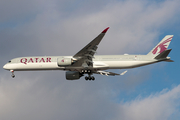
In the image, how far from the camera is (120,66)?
45031mm

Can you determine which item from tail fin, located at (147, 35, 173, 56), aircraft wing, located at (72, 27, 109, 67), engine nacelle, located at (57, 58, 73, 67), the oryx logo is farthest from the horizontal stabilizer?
engine nacelle, located at (57, 58, 73, 67)

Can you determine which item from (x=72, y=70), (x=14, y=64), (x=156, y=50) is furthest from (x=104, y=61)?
(x=14, y=64)

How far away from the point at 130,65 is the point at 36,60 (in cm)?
1375

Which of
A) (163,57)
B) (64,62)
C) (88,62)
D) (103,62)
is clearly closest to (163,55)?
(163,57)

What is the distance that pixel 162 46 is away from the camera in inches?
1855

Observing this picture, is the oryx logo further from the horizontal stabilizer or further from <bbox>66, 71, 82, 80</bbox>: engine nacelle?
<bbox>66, 71, 82, 80</bbox>: engine nacelle

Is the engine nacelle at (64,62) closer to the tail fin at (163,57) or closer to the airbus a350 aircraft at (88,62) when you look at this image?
the airbus a350 aircraft at (88,62)

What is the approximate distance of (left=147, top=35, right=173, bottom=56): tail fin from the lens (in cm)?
4671

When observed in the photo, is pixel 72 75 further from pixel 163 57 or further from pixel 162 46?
pixel 162 46

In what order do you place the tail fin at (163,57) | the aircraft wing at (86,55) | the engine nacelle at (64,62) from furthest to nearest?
the engine nacelle at (64,62) → the tail fin at (163,57) → the aircraft wing at (86,55)

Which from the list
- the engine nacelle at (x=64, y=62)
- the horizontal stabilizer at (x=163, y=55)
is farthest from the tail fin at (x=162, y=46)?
the engine nacelle at (x=64, y=62)

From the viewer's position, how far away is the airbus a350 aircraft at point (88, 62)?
4362 centimetres

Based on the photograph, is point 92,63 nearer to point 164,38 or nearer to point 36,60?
point 36,60

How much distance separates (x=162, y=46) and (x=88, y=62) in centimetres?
1145
